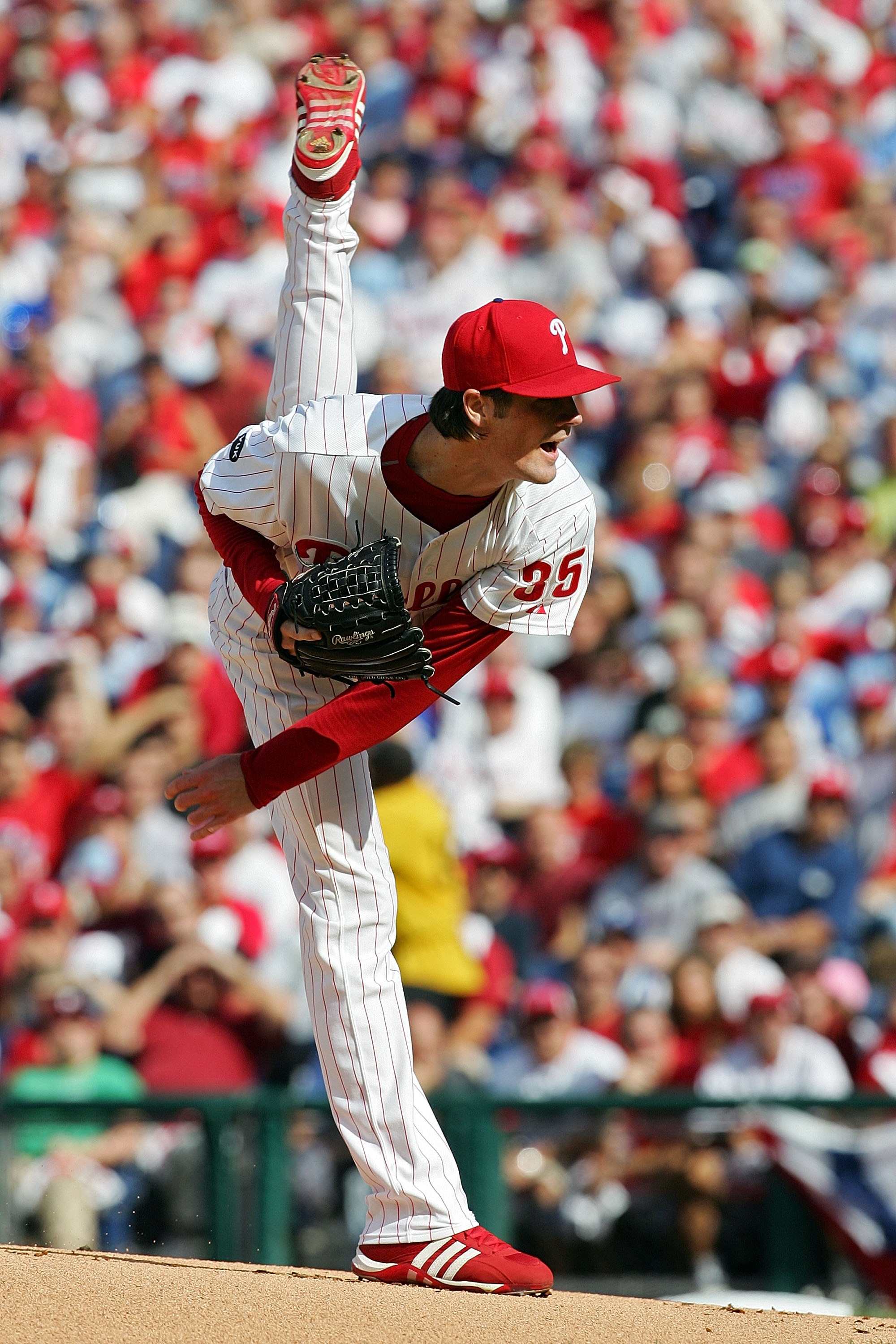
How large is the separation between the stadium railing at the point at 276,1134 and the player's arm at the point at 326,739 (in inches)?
88.5

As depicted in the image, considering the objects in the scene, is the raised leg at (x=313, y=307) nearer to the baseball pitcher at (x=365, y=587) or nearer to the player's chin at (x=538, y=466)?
the baseball pitcher at (x=365, y=587)

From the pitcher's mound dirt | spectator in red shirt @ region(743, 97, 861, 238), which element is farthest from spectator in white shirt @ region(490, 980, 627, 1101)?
spectator in red shirt @ region(743, 97, 861, 238)

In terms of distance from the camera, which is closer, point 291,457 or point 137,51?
point 291,457

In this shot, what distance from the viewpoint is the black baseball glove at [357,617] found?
2.93 meters

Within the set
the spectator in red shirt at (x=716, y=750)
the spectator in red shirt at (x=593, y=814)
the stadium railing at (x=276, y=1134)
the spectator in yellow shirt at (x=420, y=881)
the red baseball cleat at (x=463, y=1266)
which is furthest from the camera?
the spectator in red shirt at (x=716, y=750)

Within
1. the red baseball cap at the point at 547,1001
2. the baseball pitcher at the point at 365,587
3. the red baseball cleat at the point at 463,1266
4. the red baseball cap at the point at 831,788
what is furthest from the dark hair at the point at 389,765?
the red baseball cleat at the point at 463,1266

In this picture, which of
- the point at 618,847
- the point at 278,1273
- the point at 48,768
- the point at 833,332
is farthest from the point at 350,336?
the point at 833,332

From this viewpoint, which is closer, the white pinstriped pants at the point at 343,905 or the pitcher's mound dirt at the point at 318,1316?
the pitcher's mound dirt at the point at 318,1316

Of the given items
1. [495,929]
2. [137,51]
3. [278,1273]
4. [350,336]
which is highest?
[137,51]

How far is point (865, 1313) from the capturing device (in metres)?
4.81

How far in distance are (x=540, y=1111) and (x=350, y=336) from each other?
107 inches

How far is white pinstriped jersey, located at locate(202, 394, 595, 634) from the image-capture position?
3131mm

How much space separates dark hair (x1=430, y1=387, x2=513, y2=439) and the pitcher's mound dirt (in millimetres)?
1516

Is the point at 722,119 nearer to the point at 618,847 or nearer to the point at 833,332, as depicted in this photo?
the point at 833,332
